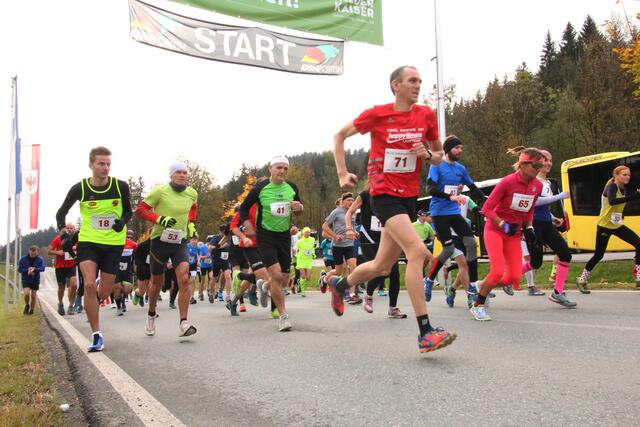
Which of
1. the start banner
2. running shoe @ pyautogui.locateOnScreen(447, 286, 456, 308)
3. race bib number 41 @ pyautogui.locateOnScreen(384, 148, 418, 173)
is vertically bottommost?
running shoe @ pyautogui.locateOnScreen(447, 286, 456, 308)

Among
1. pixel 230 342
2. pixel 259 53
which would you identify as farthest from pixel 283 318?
pixel 259 53

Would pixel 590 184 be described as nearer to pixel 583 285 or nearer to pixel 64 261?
pixel 583 285

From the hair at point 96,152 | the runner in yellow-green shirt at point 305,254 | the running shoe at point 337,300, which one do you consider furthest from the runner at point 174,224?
the runner in yellow-green shirt at point 305,254

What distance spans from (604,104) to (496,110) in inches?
287

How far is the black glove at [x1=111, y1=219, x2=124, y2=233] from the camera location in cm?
626

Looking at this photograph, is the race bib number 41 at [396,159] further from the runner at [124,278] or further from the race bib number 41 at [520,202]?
the runner at [124,278]

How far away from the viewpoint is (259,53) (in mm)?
11391

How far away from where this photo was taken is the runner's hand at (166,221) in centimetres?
629

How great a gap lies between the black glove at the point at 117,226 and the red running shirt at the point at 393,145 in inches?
123

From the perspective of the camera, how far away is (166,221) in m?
6.32

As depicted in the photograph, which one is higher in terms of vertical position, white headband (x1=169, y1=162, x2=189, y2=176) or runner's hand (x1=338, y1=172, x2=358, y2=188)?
white headband (x1=169, y1=162, x2=189, y2=176)

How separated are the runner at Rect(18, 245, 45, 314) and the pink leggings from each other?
38.8ft

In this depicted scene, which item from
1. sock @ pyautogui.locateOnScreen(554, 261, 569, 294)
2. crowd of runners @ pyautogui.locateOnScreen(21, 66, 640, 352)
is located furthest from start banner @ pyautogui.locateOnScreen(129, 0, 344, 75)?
sock @ pyautogui.locateOnScreen(554, 261, 569, 294)

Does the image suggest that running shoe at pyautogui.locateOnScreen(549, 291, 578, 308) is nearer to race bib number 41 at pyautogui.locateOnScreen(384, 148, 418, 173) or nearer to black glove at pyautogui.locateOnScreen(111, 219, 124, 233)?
race bib number 41 at pyautogui.locateOnScreen(384, 148, 418, 173)
